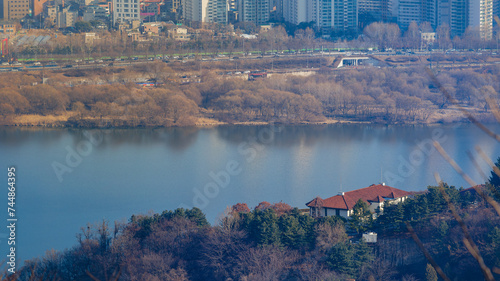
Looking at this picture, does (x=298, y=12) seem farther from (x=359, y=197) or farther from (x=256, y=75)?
(x=359, y=197)

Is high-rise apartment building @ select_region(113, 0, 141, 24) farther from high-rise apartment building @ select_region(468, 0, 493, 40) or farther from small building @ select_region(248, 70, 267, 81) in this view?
high-rise apartment building @ select_region(468, 0, 493, 40)

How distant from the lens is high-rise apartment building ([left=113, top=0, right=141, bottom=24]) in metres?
14.9

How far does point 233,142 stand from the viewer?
25.0ft

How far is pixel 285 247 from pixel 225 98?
591 centimetres

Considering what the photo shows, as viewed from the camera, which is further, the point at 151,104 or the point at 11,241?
the point at 151,104

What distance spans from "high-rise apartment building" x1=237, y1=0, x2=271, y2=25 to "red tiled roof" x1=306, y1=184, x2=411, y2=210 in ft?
37.4

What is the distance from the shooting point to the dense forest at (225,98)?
8844 mm

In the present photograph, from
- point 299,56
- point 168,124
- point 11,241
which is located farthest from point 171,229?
point 299,56

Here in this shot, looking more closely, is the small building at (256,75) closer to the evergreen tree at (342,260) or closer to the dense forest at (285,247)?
the dense forest at (285,247)

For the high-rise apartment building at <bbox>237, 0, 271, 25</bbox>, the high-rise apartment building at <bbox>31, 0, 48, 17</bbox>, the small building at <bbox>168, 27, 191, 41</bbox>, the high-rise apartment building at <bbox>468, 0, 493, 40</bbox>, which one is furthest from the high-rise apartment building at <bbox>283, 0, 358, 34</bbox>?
the high-rise apartment building at <bbox>31, 0, 48, 17</bbox>

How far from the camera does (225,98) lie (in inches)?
370

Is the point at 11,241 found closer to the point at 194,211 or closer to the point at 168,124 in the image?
the point at 194,211

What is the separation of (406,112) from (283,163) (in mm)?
3298

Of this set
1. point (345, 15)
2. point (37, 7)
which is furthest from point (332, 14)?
point (37, 7)
